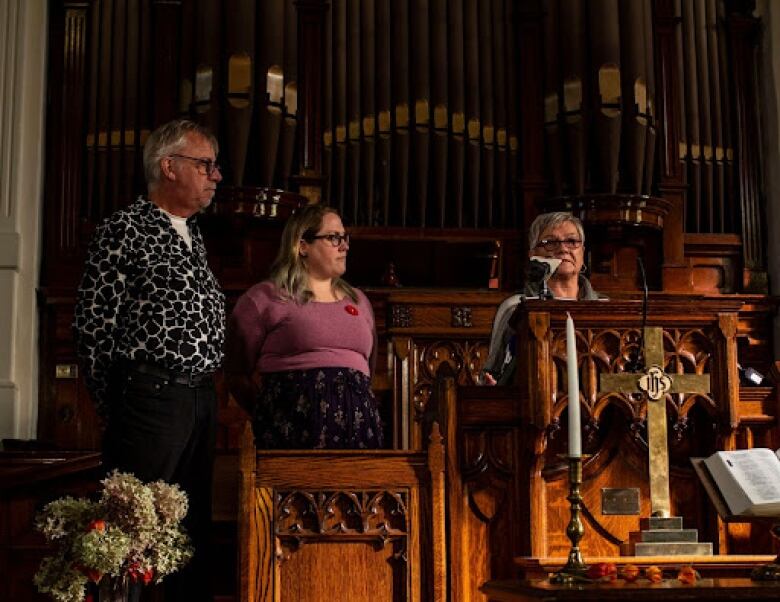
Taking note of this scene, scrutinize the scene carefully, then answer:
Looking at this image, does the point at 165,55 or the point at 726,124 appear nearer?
the point at 165,55

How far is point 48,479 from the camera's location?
180 inches

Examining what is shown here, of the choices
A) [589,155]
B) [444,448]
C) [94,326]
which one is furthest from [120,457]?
[589,155]

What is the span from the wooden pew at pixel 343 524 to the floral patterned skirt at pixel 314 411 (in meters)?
0.39

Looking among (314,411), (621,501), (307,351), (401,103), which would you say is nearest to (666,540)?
(621,501)

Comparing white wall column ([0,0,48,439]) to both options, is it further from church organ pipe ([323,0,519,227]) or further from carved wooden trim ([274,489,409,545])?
carved wooden trim ([274,489,409,545])

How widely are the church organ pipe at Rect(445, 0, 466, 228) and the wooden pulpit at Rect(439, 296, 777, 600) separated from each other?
292 cm

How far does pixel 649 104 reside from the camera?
6.51m

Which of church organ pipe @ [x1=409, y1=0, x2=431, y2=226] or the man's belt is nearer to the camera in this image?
the man's belt

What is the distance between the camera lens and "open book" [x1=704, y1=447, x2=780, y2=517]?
10.1ft

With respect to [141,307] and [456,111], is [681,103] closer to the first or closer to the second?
[456,111]

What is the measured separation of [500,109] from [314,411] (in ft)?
10.5

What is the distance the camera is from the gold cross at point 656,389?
3396 mm

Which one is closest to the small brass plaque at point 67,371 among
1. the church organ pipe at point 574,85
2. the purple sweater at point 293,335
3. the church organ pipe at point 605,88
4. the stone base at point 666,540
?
the purple sweater at point 293,335

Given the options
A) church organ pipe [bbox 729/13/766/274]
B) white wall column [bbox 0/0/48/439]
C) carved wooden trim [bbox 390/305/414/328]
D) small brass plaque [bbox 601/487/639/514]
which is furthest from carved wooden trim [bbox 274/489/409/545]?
church organ pipe [bbox 729/13/766/274]
